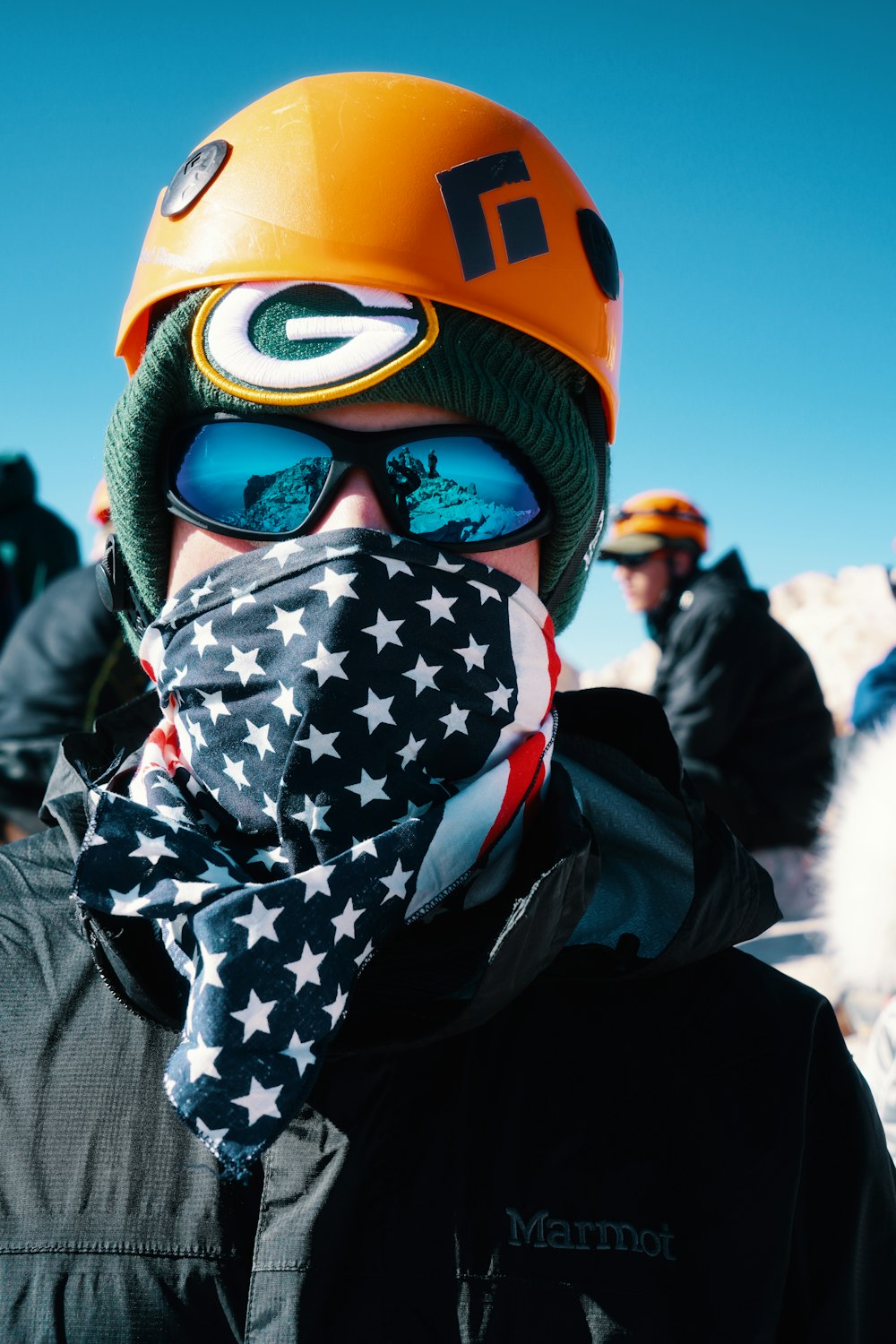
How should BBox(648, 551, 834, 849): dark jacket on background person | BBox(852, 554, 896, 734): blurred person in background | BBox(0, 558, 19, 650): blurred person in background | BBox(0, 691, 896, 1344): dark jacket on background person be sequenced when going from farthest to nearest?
1. BBox(0, 558, 19, 650): blurred person in background
2. BBox(648, 551, 834, 849): dark jacket on background person
3. BBox(852, 554, 896, 734): blurred person in background
4. BBox(0, 691, 896, 1344): dark jacket on background person

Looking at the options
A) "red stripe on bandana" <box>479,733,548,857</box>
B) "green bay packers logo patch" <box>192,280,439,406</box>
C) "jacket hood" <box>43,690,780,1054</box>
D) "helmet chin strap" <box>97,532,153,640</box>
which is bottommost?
"jacket hood" <box>43,690,780,1054</box>

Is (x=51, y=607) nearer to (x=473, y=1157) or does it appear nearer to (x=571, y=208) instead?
(x=571, y=208)

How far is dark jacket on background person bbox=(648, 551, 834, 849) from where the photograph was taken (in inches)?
230

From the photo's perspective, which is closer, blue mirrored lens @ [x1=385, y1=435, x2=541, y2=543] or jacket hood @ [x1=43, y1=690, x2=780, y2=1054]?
jacket hood @ [x1=43, y1=690, x2=780, y2=1054]

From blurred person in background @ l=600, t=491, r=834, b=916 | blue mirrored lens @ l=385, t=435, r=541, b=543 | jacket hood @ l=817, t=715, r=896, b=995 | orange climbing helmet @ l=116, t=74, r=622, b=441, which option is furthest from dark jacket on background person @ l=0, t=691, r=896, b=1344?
blurred person in background @ l=600, t=491, r=834, b=916

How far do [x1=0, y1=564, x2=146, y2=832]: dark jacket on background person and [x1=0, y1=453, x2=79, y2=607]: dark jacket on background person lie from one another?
259 cm

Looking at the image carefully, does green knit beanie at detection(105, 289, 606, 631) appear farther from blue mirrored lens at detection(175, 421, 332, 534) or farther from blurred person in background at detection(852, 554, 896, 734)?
blurred person in background at detection(852, 554, 896, 734)

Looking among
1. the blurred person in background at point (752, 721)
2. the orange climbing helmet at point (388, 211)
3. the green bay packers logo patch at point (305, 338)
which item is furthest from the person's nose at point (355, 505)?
the blurred person in background at point (752, 721)

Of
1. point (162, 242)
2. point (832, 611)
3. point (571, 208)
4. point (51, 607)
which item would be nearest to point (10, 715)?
point (51, 607)

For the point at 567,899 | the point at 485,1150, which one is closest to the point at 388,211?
the point at 567,899

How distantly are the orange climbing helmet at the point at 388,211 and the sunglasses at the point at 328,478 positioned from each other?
24 centimetres

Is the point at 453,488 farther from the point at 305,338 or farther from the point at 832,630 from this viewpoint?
the point at 832,630

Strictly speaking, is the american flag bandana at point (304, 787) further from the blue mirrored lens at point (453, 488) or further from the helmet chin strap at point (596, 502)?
the helmet chin strap at point (596, 502)

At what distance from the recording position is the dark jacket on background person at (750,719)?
5.83 meters
